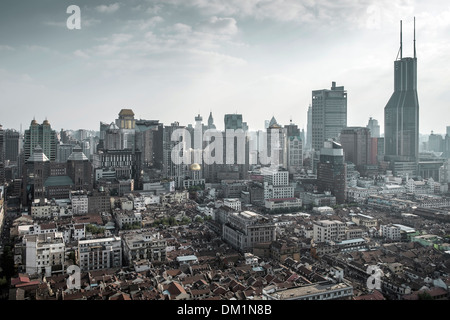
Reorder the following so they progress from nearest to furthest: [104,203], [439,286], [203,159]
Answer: [439,286]
[104,203]
[203,159]

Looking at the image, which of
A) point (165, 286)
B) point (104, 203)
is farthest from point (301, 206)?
point (165, 286)

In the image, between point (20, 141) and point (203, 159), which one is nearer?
point (203, 159)

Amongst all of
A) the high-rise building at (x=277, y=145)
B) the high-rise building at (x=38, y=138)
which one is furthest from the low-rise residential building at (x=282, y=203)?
the high-rise building at (x=38, y=138)

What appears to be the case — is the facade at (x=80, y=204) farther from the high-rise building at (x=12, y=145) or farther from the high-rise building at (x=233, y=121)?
the high-rise building at (x=233, y=121)

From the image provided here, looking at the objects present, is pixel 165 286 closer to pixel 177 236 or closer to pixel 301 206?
pixel 177 236

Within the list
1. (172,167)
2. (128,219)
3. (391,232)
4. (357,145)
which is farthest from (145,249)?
(357,145)

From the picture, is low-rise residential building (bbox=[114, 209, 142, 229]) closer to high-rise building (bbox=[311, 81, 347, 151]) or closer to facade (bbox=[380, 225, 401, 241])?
facade (bbox=[380, 225, 401, 241])

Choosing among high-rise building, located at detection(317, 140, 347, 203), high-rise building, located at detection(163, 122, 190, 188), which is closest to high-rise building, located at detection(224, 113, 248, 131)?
high-rise building, located at detection(163, 122, 190, 188)
